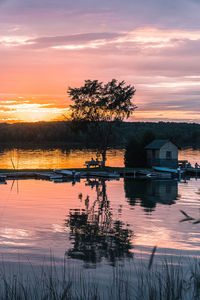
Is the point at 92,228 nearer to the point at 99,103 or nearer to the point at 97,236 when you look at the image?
the point at 97,236

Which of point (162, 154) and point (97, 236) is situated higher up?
point (162, 154)

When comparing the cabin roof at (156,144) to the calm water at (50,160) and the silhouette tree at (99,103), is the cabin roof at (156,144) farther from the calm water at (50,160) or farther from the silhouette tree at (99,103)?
the calm water at (50,160)

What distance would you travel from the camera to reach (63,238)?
19625 millimetres

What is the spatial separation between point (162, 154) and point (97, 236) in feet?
157

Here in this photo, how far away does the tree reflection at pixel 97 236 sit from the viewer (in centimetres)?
1645

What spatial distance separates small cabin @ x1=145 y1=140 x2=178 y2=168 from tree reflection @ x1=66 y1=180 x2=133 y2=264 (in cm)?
3647

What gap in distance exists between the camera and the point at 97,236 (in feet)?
67.0

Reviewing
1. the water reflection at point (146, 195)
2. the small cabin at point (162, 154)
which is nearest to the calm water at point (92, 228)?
the water reflection at point (146, 195)

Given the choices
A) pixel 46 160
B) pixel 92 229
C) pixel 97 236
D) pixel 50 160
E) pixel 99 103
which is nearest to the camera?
pixel 97 236

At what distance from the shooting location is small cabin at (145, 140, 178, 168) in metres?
66.2

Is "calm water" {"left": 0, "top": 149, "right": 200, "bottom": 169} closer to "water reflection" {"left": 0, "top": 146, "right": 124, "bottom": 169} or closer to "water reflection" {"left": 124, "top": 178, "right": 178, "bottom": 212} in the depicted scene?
"water reflection" {"left": 0, "top": 146, "right": 124, "bottom": 169}

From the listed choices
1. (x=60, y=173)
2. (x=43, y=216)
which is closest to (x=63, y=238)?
(x=43, y=216)

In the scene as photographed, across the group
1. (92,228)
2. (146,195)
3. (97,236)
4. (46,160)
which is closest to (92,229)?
(92,228)

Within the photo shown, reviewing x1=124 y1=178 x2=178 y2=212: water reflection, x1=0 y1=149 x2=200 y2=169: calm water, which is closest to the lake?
x1=124 y1=178 x2=178 y2=212: water reflection
